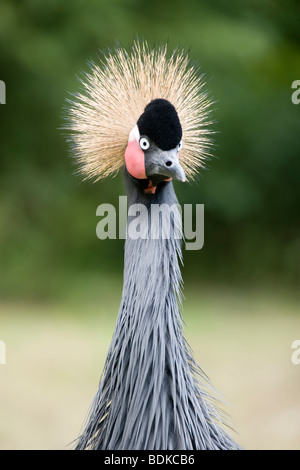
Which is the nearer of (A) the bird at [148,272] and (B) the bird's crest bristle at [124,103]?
(A) the bird at [148,272]

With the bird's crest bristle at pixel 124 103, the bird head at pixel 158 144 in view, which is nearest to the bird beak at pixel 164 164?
the bird head at pixel 158 144

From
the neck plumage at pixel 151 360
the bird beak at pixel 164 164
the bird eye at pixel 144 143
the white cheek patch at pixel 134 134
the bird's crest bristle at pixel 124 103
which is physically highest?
the bird's crest bristle at pixel 124 103

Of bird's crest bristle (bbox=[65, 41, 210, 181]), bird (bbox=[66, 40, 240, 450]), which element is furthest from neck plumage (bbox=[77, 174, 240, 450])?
bird's crest bristle (bbox=[65, 41, 210, 181])

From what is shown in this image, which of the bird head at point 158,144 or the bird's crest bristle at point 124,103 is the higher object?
the bird's crest bristle at point 124,103

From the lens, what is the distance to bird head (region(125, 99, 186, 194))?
1143 millimetres

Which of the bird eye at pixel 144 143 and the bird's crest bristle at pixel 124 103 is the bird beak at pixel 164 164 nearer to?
the bird eye at pixel 144 143

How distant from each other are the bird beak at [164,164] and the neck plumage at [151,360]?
0.07 meters

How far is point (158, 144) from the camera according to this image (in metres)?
1.15

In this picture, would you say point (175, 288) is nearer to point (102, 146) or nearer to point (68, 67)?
point (102, 146)

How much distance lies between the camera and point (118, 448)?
1.19 m

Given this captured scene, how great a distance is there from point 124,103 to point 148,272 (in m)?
0.36

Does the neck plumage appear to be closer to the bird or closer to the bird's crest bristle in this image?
the bird

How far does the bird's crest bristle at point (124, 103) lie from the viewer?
49.9 inches

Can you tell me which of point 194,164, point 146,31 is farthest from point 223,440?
point 146,31
